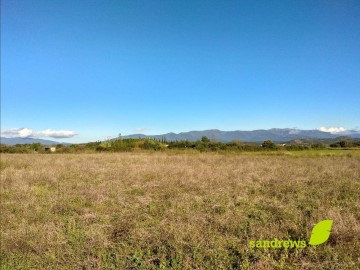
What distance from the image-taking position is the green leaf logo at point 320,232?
558cm

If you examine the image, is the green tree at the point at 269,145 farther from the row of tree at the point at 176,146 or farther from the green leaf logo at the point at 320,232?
the green leaf logo at the point at 320,232

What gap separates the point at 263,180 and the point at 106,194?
23.1 feet

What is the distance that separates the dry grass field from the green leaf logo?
0.38 feet

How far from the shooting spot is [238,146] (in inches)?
1848

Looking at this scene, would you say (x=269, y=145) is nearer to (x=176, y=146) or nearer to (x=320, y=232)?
(x=176, y=146)

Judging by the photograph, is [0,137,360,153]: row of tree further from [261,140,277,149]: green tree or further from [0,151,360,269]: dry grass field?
[0,151,360,269]: dry grass field

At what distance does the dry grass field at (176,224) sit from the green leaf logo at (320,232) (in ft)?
0.38

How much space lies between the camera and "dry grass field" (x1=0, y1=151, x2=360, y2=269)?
201 inches

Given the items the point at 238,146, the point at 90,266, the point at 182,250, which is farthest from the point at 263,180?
the point at 238,146

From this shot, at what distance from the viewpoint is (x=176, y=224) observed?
6797 mm

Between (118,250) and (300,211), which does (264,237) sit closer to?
(300,211)

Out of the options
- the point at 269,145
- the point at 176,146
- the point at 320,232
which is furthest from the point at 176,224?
the point at 176,146

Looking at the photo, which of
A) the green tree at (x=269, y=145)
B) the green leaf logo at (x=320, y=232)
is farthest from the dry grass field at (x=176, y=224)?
the green tree at (x=269, y=145)

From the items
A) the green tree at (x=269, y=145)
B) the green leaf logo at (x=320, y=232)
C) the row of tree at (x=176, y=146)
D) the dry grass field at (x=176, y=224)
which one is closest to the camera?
the dry grass field at (x=176, y=224)
